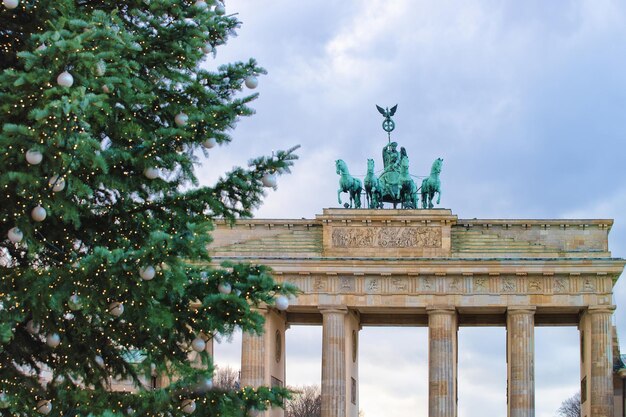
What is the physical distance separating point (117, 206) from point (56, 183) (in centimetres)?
251

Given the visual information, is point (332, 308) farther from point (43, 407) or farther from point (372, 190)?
point (43, 407)

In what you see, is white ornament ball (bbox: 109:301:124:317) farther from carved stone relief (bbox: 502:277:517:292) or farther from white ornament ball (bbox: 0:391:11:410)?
carved stone relief (bbox: 502:277:517:292)

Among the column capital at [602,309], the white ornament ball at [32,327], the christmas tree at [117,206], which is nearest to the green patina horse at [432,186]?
the column capital at [602,309]

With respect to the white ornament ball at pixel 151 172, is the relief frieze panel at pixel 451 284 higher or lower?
higher

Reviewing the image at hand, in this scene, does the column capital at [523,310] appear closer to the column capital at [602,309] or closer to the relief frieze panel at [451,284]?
the relief frieze panel at [451,284]

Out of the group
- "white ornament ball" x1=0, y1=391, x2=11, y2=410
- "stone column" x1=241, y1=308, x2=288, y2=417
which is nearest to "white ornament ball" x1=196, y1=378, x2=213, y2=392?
"white ornament ball" x1=0, y1=391, x2=11, y2=410

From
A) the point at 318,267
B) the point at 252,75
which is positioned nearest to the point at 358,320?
the point at 318,267

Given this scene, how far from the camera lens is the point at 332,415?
59000 millimetres

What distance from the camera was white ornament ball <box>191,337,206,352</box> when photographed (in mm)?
17322

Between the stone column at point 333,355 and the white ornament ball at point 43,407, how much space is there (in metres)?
42.9

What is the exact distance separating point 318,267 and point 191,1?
40911 millimetres

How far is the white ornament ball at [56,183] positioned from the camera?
15.8 m

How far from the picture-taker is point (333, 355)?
196 ft

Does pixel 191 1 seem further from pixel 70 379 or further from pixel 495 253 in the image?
pixel 495 253
